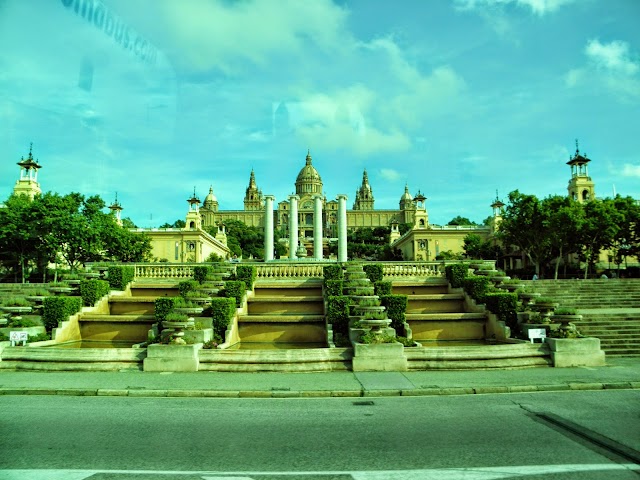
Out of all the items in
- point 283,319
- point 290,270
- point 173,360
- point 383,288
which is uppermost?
point 290,270

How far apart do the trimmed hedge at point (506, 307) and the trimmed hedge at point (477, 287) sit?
1735mm

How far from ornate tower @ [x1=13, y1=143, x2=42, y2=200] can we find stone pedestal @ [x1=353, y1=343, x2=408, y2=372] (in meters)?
79.6

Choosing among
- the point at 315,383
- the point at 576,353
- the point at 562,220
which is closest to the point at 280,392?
the point at 315,383

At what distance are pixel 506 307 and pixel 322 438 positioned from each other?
15.3 metres

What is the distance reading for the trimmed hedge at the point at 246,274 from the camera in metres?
27.8

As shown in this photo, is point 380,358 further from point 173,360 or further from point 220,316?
point 220,316

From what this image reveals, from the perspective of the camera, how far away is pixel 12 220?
4978cm

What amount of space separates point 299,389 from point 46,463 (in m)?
7.05

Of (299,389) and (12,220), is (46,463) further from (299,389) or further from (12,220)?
(12,220)

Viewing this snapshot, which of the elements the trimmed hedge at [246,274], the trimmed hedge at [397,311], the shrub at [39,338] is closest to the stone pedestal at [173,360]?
the shrub at [39,338]

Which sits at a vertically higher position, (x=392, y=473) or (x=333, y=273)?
(x=333, y=273)

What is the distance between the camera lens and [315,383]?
564 inches

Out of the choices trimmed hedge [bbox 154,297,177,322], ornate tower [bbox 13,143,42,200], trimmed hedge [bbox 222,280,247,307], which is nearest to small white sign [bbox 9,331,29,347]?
trimmed hedge [bbox 154,297,177,322]

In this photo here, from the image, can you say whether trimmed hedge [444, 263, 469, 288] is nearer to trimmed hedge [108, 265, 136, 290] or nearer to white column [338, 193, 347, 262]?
white column [338, 193, 347, 262]
